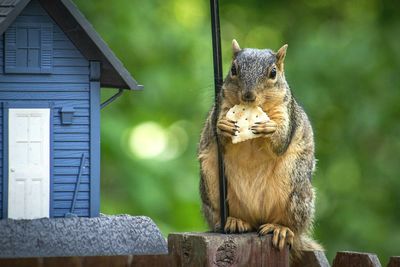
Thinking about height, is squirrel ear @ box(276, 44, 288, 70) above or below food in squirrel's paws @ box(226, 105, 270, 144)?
above

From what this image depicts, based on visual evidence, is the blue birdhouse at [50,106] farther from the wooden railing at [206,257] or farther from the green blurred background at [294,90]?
the green blurred background at [294,90]

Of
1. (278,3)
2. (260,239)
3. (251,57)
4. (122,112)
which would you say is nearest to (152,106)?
(122,112)

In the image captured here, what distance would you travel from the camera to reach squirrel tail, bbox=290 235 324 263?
11.1ft

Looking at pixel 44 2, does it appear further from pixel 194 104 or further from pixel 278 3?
pixel 278 3

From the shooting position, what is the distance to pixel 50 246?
3.08 m

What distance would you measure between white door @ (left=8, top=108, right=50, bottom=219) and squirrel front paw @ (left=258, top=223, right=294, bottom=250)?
25.6 inches

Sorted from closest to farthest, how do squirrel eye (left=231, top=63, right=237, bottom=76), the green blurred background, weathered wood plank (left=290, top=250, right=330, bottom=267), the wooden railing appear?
the wooden railing
weathered wood plank (left=290, top=250, right=330, bottom=267)
squirrel eye (left=231, top=63, right=237, bottom=76)
the green blurred background

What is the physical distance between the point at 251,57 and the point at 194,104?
11.4 ft

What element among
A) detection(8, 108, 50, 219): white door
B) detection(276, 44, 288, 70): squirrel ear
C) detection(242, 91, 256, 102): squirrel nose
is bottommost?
detection(8, 108, 50, 219): white door

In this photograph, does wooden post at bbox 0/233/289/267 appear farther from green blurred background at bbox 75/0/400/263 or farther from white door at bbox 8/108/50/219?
green blurred background at bbox 75/0/400/263

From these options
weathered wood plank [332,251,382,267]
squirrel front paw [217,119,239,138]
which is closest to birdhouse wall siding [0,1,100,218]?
squirrel front paw [217,119,239,138]

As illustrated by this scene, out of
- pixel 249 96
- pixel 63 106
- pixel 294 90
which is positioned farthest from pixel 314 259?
pixel 294 90

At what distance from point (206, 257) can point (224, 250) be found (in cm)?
6

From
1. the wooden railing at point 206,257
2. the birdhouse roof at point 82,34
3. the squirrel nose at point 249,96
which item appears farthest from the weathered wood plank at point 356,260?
the birdhouse roof at point 82,34
